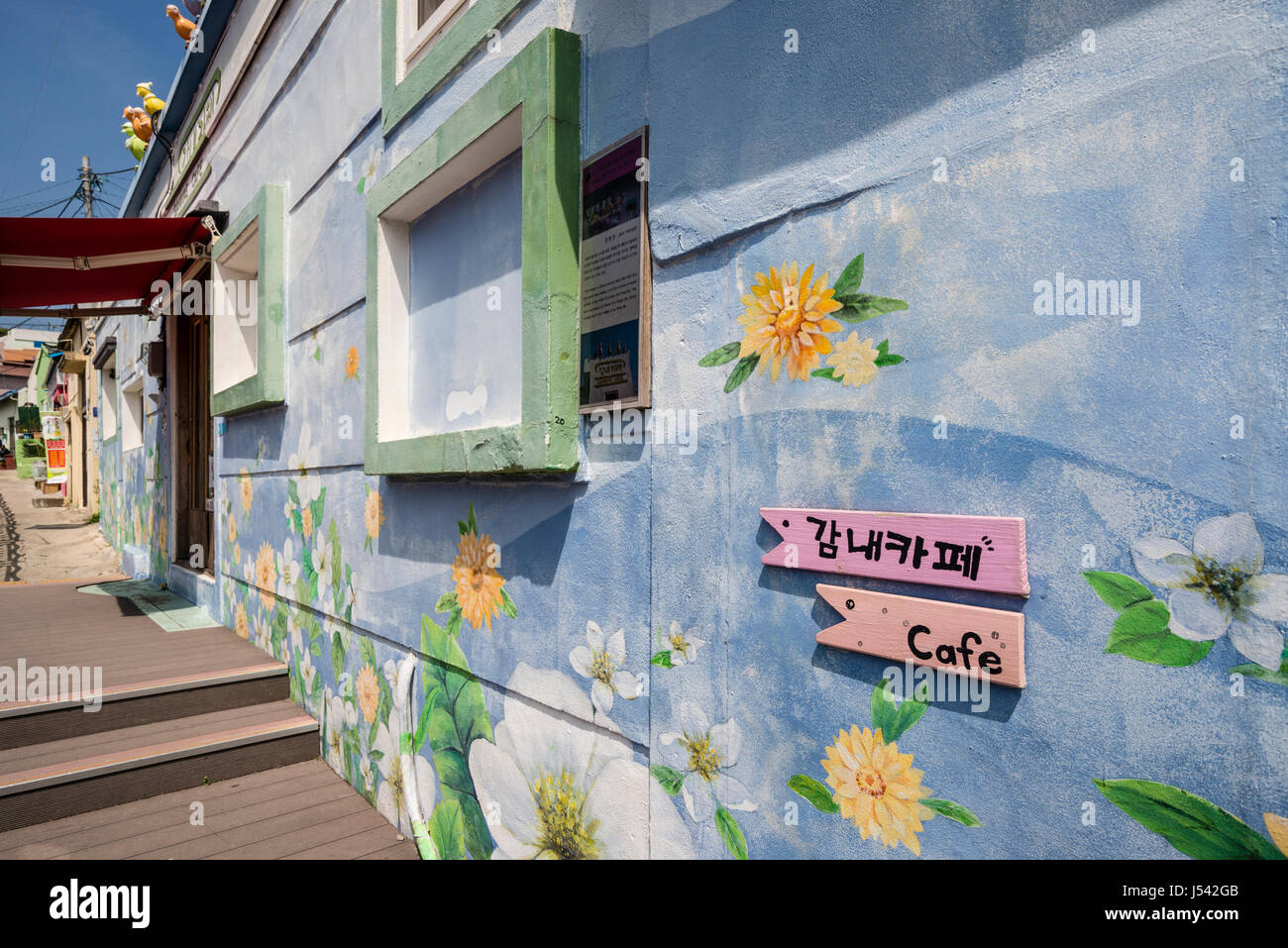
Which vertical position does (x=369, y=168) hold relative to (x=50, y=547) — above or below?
above

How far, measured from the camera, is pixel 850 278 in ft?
4.83

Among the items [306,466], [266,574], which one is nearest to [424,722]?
[306,466]

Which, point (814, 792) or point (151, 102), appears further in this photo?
point (151, 102)

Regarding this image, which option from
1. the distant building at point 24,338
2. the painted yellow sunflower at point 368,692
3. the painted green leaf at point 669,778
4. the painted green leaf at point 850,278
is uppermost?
the distant building at point 24,338

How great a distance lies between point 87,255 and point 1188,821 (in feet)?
21.0

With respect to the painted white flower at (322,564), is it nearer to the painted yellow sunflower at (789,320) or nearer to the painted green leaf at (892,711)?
the painted yellow sunflower at (789,320)

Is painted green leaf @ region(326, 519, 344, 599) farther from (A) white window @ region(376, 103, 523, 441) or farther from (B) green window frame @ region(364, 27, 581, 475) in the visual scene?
(B) green window frame @ region(364, 27, 581, 475)

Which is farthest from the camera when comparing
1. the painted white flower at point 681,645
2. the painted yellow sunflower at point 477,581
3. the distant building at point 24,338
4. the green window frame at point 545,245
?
the distant building at point 24,338

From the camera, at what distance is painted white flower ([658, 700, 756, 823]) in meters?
1.72

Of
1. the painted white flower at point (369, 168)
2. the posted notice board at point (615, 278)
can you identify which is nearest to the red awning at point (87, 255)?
the painted white flower at point (369, 168)

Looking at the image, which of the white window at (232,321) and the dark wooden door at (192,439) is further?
the dark wooden door at (192,439)

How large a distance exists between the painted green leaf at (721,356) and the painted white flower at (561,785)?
3.48ft

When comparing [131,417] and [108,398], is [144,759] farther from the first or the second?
[108,398]

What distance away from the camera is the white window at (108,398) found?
432 inches
